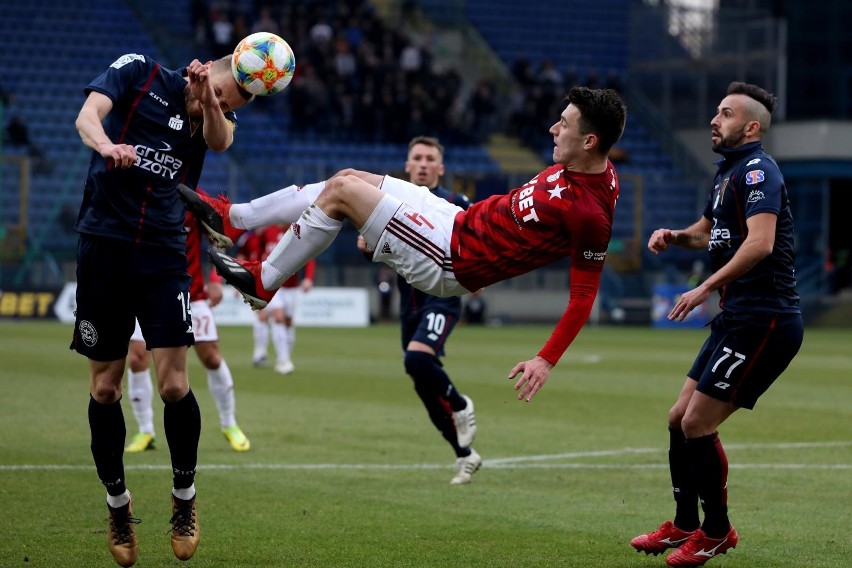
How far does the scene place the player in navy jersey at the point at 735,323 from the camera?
696cm

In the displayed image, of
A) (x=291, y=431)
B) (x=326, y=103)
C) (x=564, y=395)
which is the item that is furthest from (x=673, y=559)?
(x=326, y=103)

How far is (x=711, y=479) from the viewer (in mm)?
7129

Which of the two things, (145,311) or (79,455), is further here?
(79,455)

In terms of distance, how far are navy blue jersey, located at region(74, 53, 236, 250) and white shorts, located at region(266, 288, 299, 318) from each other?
509 inches

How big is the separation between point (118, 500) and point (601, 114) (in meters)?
3.19

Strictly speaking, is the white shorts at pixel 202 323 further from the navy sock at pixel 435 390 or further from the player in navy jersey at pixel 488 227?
the player in navy jersey at pixel 488 227

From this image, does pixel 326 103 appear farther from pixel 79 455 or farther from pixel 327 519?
pixel 327 519

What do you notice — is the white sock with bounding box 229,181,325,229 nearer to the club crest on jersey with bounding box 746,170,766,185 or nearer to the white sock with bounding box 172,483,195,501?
the white sock with bounding box 172,483,195,501

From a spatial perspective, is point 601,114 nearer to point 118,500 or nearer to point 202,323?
point 118,500

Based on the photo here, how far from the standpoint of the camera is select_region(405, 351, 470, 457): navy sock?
10.1m

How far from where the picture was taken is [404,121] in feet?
128

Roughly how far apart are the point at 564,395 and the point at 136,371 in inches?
271

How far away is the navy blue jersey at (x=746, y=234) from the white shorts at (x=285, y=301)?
526 inches

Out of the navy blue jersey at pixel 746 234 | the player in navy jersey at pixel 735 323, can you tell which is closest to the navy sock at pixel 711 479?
the player in navy jersey at pixel 735 323
